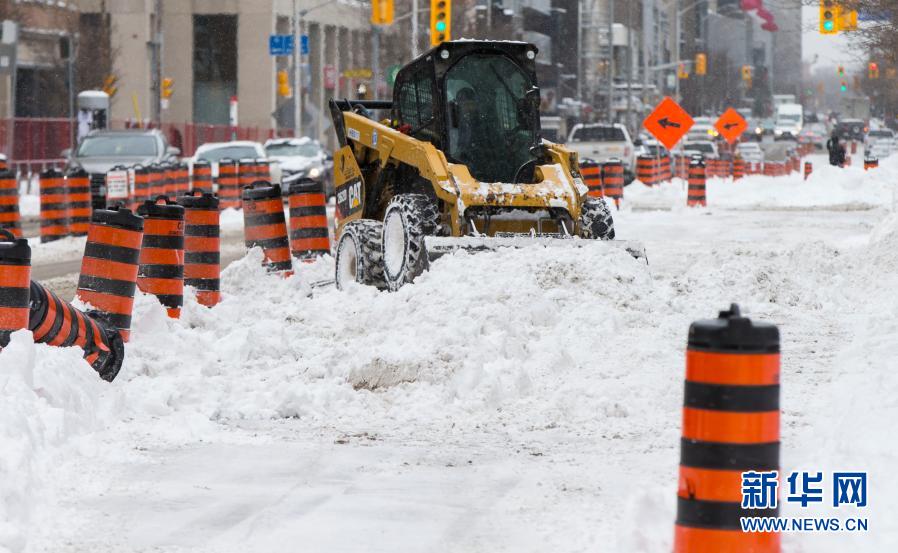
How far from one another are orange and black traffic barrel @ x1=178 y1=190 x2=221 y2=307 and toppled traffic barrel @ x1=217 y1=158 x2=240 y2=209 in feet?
53.1

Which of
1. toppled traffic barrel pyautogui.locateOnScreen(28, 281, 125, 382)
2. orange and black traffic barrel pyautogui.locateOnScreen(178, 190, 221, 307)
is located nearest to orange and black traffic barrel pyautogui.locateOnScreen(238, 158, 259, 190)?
orange and black traffic barrel pyautogui.locateOnScreen(178, 190, 221, 307)

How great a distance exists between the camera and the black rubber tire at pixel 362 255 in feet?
45.0

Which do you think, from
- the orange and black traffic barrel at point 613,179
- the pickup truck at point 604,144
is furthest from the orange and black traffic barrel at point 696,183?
the pickup truck at point 604,144

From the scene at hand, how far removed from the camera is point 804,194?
36125 mm

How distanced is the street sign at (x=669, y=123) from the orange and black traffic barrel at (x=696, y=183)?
1.47 m

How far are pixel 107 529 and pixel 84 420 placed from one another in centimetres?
175

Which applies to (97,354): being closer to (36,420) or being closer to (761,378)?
(36,420)

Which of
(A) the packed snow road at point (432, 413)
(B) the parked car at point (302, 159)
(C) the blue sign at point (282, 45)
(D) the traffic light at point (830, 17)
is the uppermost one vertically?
(C) the blue sign at point (282, 45)

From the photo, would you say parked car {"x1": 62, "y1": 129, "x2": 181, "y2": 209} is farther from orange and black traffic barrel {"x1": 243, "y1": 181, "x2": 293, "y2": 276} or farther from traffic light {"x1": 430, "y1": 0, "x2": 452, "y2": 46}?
orange and black traffic barrel {"x1": 243, "y1": 181, "x2": 293, "y2": 276}

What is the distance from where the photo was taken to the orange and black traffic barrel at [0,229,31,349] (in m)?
8.22

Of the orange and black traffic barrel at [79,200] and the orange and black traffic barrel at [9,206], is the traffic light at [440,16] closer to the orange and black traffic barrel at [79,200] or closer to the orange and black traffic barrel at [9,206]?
the orange and black traffic barrel at [79,200]

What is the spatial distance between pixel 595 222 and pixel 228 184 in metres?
17.3

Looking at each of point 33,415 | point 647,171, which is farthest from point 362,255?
point 647,171

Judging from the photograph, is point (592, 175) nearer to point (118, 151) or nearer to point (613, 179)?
point (613, 179)
